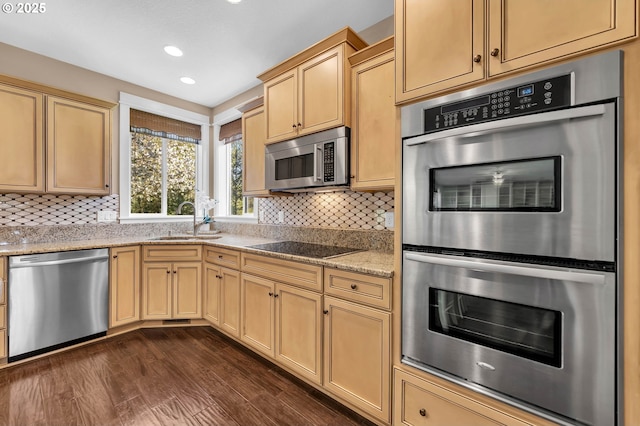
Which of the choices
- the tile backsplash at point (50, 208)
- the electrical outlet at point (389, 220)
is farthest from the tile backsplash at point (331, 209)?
the tile backsplash at point (50, 208)

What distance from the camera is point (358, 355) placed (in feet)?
5.56

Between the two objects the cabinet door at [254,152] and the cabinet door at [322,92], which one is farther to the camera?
the cabinet door at [254,152]

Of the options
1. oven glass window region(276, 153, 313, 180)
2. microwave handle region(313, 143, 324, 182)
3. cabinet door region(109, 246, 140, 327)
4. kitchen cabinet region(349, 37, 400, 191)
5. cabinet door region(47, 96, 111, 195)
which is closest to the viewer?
kitchen cabinet region(349, 37, 400, 191)

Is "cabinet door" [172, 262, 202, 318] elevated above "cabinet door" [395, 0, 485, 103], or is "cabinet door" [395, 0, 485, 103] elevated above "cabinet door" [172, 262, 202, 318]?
"cabinet door" [395, 0, 485, 103]

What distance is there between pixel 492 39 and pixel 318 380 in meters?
2.11

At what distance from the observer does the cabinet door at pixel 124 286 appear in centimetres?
277

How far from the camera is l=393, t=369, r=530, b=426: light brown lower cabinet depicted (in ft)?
4.04

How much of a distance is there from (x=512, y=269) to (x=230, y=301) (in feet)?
7.43

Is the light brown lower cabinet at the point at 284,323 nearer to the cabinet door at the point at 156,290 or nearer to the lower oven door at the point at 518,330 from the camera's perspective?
the lower oven door at the point at 518,330

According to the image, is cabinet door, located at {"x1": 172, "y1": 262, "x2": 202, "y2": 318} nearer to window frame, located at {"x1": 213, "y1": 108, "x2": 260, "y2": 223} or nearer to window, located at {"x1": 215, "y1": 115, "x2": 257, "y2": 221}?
window, located at {"x1": 215, "y1": 115, "x2": 257, "y2": 221}

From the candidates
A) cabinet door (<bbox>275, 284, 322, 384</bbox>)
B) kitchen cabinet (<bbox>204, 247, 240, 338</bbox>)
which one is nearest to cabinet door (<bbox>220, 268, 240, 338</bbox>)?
kitchen cabinet (<bbox>204, 247, 240, 338</bbox>)

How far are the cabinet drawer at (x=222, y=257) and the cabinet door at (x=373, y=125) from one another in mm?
1265

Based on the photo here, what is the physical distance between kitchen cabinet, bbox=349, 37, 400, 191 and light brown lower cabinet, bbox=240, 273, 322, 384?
897mm

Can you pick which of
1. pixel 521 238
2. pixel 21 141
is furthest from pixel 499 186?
pixel 21 141
